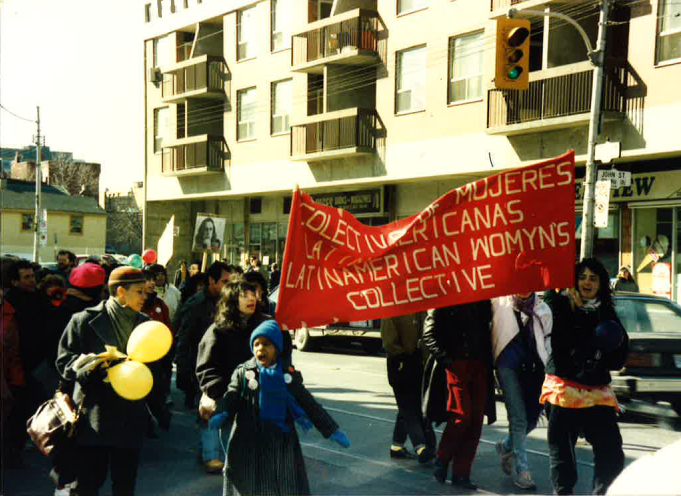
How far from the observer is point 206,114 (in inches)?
1238

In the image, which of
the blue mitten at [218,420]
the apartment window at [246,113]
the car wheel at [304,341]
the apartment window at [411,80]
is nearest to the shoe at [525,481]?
the blue mitten at [218,420]

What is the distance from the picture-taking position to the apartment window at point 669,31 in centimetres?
1670

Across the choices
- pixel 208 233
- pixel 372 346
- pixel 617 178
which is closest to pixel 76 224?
pixel 208 233

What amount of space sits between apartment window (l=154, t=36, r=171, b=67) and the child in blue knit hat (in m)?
30.9

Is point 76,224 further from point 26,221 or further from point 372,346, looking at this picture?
point 372,346

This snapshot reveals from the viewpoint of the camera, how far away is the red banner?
471cm

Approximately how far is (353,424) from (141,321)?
157 inches

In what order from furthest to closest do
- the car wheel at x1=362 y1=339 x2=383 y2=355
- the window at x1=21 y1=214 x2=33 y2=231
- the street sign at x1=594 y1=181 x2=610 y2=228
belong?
the window at x1=21 y1=214 x2=33 y2=231 < the car wheel at x1=362 y1=339 x2=383 y2=355 < the street sign at x1=594 y1=181 x2=610 y2=228

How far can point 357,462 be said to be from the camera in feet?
22.0

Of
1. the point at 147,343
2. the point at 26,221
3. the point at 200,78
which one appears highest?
the point at 200,78

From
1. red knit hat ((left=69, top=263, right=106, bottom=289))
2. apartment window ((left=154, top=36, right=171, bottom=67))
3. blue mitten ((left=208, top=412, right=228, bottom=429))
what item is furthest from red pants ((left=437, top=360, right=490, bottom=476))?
apartment window ((left=154, top=36, right=171, bottom=67))

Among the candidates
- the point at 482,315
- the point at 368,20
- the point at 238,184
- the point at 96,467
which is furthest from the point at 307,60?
the point at 96,467

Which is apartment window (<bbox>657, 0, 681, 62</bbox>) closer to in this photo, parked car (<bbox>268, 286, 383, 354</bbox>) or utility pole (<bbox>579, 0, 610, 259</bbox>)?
utility pole (<bbox>579, 0, 610, 259</bbox>)

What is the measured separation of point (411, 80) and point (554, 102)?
5261 millimetres
